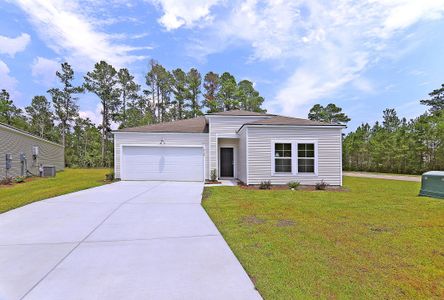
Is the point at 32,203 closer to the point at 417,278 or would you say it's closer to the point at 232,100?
the point at 417,278

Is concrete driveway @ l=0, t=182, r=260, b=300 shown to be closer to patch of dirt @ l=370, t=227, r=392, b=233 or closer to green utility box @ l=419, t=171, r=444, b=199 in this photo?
patch of dirt @ l=370, t=227, r=392, b=233

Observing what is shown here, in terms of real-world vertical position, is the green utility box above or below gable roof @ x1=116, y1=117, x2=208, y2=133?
below

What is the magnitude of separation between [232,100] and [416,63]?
20.8 meters

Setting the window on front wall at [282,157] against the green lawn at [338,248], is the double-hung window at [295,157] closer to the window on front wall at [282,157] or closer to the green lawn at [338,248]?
the window on front wall at [282,157]

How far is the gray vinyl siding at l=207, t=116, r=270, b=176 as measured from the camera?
1505 centimetres

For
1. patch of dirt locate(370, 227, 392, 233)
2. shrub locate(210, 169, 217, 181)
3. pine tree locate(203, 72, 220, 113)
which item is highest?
pine tree locate(203, 72, 220, 113)

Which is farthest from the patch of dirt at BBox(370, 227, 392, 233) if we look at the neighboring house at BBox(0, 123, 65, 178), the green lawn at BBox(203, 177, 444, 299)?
the neighboring house at BBox(0, 123, 65, 178)

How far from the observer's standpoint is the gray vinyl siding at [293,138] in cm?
1207

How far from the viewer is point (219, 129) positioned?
1522 centimetres

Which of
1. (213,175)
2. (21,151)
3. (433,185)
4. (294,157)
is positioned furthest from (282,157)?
(21,151)

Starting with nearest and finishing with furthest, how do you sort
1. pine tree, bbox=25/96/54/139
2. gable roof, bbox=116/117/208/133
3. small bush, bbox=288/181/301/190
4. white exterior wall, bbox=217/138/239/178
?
small bush, bbox=288/181/301/190, gable roof, bbox=116/117/208/133, white exterior wall, bbox=217/138/239/178, pine tree, bbox=25/96/54/139

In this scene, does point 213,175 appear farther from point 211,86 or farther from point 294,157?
point 211,86

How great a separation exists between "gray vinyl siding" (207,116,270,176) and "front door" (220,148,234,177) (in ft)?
2.89

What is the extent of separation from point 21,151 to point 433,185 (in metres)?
22.1
